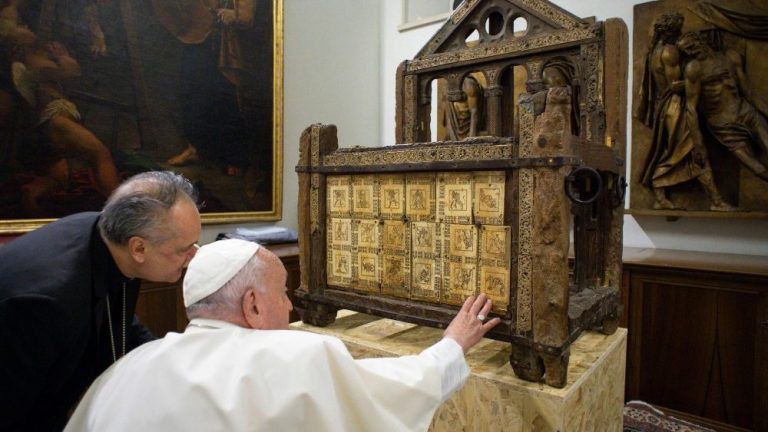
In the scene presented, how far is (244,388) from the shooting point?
124 centimetres

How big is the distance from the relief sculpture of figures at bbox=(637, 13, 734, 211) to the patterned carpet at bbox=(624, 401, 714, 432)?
163cm

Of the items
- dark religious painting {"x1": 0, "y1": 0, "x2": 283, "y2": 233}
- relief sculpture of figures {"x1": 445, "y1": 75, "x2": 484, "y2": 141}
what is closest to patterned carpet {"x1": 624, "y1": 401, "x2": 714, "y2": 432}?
relief sculpture of figures {"x1": 445, "y1": 75, "x2": 484, "y2": 141}

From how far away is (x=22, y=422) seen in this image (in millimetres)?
1674

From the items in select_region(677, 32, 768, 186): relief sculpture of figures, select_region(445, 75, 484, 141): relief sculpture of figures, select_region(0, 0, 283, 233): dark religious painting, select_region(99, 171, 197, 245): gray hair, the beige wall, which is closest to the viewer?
select_region(99, 171, 197, 245): gray hair

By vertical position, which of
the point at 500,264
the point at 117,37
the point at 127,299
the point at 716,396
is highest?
the point at 117,37

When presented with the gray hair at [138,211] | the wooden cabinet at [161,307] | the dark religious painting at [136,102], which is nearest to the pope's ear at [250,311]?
the gray hair at [138,211]

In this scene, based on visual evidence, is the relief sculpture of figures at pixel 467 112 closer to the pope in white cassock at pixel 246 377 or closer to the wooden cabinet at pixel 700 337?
the wooden cabinet at pixel 700 337

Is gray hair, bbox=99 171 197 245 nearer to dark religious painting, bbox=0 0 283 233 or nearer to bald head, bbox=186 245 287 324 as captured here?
bald head, bbox=186 245 287 324

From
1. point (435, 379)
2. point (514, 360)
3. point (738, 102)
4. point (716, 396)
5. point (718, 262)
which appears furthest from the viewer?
point (738, 102)

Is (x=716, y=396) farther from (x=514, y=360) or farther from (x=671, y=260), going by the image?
(x=514, y=360)

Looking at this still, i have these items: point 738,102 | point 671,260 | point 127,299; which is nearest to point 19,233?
point 127,299

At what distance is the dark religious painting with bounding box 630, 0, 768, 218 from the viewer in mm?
3734

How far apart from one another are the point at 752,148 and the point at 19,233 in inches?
207

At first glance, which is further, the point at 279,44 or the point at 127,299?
the point at 279,44
